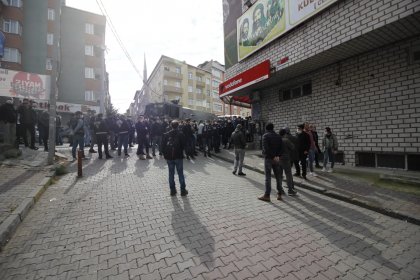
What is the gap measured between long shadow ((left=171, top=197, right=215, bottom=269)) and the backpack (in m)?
1.39

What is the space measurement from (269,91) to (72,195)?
32.6 ft

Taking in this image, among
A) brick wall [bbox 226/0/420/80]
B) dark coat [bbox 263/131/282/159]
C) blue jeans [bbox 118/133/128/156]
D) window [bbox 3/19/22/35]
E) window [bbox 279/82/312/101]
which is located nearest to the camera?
brick wall [bbox 226/0/420/80]

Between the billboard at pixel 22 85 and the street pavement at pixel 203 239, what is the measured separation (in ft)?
69.7

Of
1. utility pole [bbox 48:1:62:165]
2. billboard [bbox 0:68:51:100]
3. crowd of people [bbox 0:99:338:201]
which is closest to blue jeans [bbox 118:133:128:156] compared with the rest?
crowd of people [bbox 0:99:338:201]

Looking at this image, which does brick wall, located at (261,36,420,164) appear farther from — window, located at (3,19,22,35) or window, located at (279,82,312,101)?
window, located at (3,19,22,35)

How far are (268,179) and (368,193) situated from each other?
2472 mm

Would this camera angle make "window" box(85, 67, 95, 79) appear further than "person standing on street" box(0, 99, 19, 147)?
Yes

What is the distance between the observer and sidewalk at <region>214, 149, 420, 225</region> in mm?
4279

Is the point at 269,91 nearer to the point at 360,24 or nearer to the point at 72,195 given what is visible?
the point at 360,24

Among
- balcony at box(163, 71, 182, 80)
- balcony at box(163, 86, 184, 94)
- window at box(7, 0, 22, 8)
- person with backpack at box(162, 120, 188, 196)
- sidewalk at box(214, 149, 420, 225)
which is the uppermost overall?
window at box(7, 0, 22, 8)

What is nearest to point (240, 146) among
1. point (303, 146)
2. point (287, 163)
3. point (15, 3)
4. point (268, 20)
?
point (303, 146)

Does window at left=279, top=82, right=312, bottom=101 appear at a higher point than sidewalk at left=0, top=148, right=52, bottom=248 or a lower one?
higher

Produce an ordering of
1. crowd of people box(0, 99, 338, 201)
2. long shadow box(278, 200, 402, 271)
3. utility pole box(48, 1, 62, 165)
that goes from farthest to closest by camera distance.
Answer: utility pole box(48, 1, 62, 165)
crowd of people box(0, 99, 338, 201)
long shadow box(278, 200, 402, 271)

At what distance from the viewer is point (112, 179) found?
6754mm
